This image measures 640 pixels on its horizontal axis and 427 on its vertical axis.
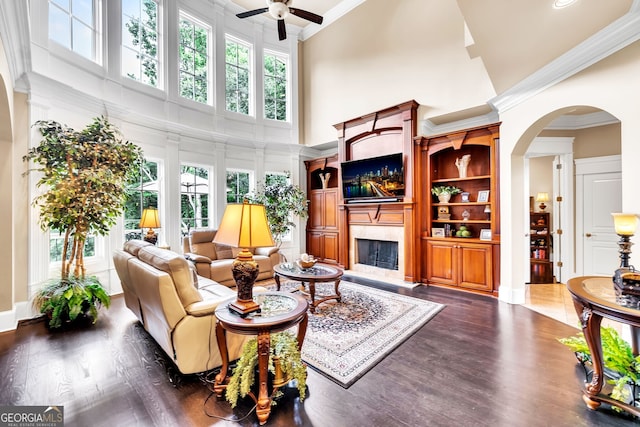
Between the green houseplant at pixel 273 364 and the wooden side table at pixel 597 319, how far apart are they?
77.5 inches

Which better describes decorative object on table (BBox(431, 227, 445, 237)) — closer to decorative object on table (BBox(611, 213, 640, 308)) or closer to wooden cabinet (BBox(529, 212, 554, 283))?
wooden cabinet (BBox(529, 212, 554, 283))

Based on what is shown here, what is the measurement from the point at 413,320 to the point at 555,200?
4.07 m

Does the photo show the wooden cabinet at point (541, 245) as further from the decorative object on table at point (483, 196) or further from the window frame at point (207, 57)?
the window frame at point (207, 57)

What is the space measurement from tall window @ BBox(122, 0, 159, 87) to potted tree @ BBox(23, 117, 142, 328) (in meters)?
1.92

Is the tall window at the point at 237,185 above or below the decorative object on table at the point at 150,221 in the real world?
above

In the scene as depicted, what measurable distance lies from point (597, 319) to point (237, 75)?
23.2 feet

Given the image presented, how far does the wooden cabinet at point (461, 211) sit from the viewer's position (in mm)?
4281

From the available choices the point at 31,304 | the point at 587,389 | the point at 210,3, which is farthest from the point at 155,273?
the point at 210,3

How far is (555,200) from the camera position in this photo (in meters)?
5.12

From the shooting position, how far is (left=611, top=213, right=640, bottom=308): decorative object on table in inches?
68.9

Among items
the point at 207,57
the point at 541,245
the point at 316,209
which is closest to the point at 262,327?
the point at 316,209

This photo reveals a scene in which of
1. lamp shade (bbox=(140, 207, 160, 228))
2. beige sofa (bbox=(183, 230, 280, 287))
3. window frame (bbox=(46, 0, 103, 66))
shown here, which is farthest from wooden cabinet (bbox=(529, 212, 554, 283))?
window frame (bbox=(46, 0, 103, 66))

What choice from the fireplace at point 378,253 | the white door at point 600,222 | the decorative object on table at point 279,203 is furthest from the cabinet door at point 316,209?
the white door at point 600,222

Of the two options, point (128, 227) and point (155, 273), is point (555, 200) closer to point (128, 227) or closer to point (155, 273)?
point (155, 273)
